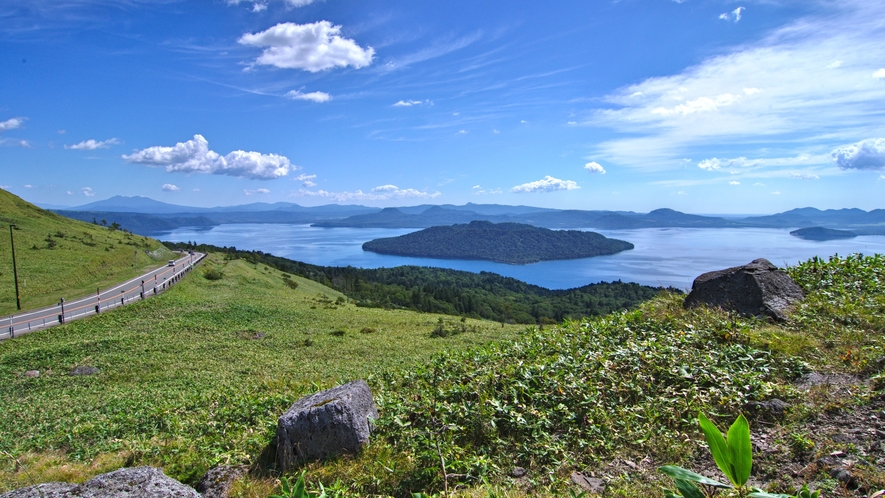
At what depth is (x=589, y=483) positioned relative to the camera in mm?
3992

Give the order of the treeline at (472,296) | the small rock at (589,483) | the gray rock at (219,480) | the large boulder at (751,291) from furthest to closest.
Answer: the treeline at (472,296) → the large boulder at (751,291) → the gray rock at (219,480) → the small rock at (589,483)

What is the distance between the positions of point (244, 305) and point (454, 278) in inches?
3567

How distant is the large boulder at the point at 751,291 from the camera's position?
8.05m

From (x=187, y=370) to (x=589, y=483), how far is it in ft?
48.9

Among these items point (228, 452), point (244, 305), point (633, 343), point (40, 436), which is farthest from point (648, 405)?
point (244, 305)

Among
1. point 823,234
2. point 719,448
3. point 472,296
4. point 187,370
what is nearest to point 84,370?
point 187,370

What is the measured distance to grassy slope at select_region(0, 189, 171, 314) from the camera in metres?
30.2

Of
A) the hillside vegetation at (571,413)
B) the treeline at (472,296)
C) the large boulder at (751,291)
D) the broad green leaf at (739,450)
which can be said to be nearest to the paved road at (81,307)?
the hillside vegetation at (571,413)

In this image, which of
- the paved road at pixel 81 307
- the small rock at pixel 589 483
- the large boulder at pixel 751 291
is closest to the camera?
the small rock at pixel 589 483

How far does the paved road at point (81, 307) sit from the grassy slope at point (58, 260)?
2.02 m

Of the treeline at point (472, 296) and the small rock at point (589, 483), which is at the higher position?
the small rock at point (589, 483)

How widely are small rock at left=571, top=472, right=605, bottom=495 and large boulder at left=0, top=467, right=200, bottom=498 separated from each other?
342 cm

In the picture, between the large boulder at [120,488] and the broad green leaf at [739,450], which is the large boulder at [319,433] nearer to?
the large boulder at [120,488]

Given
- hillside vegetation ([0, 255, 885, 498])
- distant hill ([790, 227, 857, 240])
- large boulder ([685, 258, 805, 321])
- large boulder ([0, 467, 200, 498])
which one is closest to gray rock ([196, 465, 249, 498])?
hillside vegetation ([0, 255, 885, 498])
